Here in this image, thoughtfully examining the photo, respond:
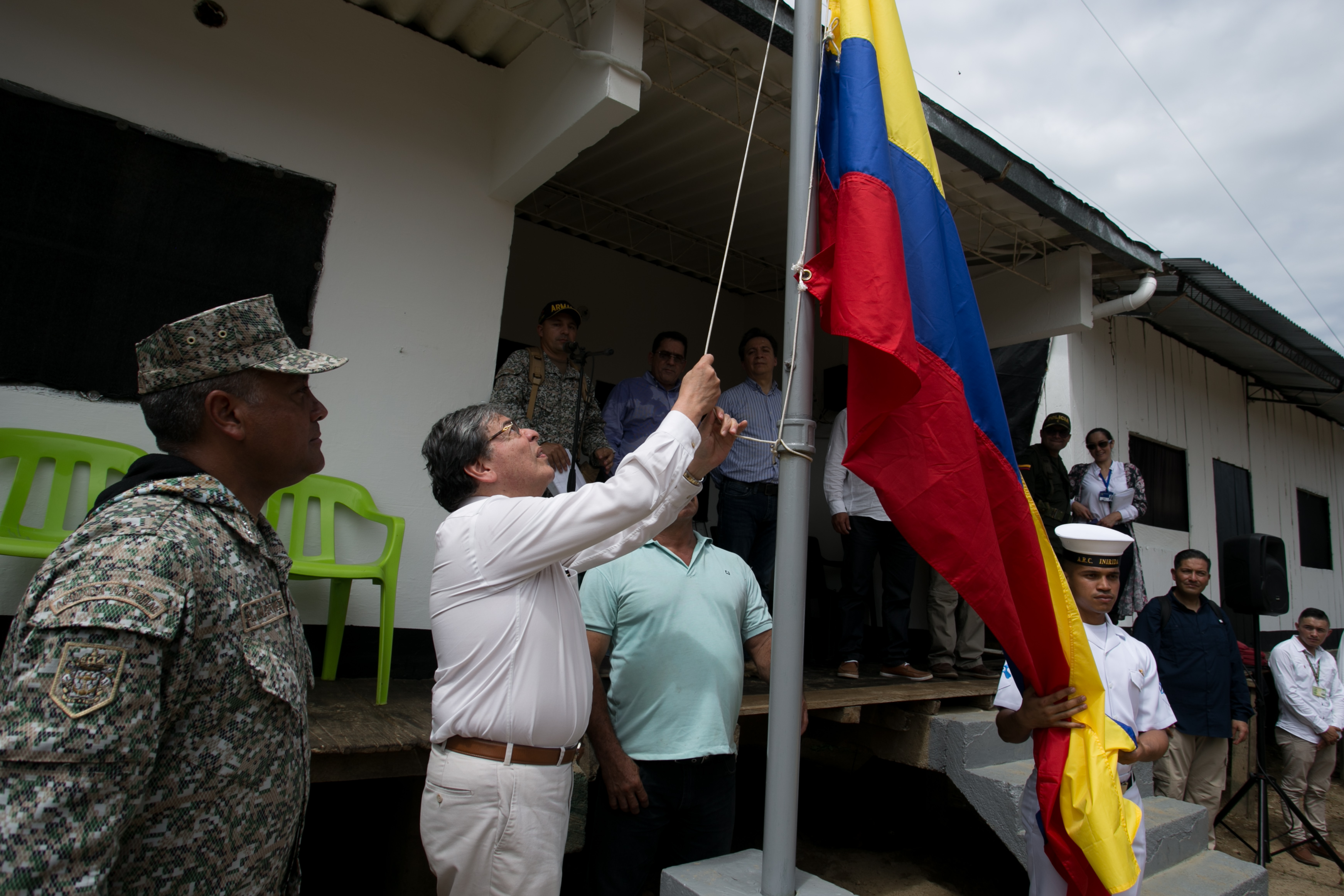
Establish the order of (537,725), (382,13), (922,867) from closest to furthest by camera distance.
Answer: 1. (537,725)
2. (382,13)
3. (922,867)

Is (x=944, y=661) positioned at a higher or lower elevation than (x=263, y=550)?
lower

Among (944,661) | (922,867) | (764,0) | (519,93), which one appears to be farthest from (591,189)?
(922,867)

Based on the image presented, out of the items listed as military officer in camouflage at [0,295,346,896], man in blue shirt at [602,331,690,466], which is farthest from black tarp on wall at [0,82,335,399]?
military officer in camouflage at [0,295,346,896]

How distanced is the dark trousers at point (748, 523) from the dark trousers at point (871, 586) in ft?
2.07

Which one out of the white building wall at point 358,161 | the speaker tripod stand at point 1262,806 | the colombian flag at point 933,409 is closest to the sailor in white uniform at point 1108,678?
the colombian flag at point 933,409

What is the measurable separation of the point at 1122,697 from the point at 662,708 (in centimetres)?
163

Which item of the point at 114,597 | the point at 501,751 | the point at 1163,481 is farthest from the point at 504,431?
the point at 1163,481

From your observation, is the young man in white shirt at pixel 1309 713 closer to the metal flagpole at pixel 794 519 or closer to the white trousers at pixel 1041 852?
the white trousers at pixel 1041 852

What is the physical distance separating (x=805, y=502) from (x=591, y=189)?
520 cm

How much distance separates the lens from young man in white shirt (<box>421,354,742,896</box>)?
71.1 inches

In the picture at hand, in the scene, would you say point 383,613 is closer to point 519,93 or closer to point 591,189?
point 519,93

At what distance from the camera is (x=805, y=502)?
6.22ft

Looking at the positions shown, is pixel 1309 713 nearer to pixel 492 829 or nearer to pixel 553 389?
pixel 553 389

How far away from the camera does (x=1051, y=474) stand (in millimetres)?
6293
